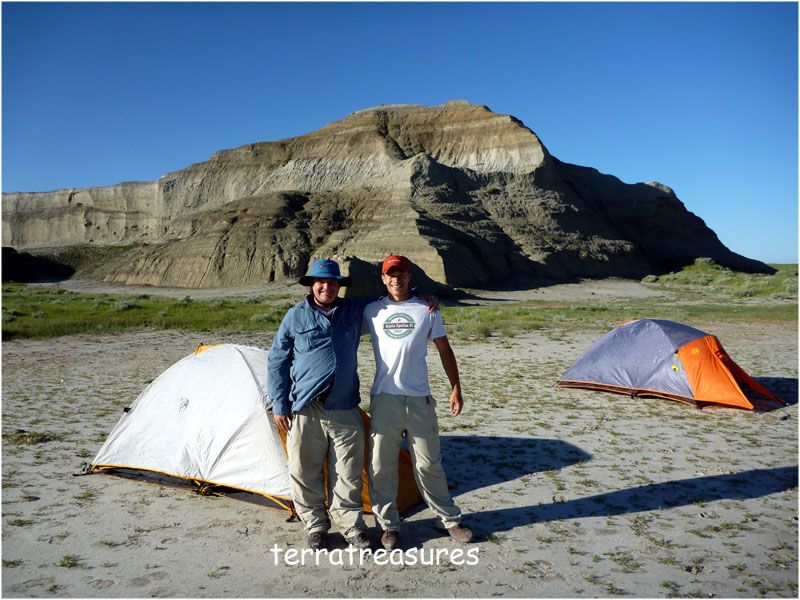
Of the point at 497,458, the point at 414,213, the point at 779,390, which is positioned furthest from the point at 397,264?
the point at 414,213

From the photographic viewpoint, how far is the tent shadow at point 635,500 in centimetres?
514

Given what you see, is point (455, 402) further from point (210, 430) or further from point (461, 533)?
point (210, 430)

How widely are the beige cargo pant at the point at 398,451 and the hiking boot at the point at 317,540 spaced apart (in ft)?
1.51

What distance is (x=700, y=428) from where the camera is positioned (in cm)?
820

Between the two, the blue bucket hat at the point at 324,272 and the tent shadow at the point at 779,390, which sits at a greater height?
the blue bucket hat at the point at 324,272

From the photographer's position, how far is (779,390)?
10539mm

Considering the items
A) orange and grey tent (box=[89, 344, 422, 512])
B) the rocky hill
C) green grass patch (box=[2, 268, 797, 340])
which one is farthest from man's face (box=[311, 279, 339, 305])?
the rocky hill

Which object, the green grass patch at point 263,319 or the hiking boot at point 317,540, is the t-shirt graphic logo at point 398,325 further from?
the green grass patch at point 263,319

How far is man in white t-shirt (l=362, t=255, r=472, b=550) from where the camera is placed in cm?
473

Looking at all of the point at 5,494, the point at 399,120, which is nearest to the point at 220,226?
the point at 399,120

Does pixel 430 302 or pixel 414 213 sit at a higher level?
pixel 414 213

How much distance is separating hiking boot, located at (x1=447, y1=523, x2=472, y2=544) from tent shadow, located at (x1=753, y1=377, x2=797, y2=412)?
21.6 feet

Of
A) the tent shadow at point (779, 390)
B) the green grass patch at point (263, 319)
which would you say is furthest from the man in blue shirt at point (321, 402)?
the green grass patch at point (263, 319)

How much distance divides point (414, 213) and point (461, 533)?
175 feet
